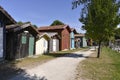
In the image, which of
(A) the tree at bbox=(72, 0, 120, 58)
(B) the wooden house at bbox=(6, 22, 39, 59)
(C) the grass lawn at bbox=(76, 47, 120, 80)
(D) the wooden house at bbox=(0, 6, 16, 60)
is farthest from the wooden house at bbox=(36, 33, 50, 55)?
(C) the grass lawn at bbox=(76, 47, 120, 80)

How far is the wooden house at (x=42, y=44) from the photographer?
26812 mm

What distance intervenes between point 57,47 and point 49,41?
17.5 ft

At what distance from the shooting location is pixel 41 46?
2781 cm

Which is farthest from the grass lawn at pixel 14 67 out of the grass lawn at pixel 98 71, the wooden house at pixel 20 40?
the grass lawn at pixel 98 71

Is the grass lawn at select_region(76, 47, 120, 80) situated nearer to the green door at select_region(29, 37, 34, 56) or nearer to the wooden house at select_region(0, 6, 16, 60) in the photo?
the wooden house at select_region(0, 6, 16, 60)

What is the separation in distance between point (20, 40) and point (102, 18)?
857 centimetres

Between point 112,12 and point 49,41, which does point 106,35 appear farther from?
point 49,41

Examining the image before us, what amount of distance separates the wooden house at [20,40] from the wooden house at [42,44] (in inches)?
77.4

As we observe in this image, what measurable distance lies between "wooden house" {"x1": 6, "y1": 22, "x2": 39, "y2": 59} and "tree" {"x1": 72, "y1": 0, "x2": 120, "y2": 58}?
5962 millimetres

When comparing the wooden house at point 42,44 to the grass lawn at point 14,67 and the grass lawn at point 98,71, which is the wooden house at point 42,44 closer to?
the grass lawn at point 14,67

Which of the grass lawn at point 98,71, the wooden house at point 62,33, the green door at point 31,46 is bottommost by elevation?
the grass lawn at point 98,71

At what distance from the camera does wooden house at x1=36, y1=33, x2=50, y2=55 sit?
1056 inches

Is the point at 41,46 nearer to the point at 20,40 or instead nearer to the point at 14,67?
the point at 20,40

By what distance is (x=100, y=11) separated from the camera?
22.6 m
